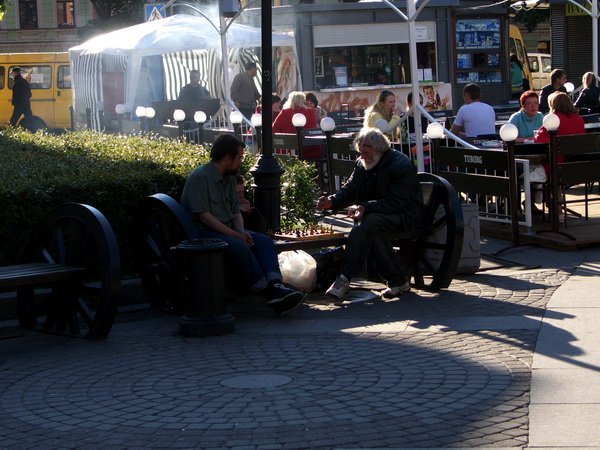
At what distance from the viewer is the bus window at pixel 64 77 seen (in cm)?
3572

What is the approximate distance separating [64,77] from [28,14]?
28.4 metres

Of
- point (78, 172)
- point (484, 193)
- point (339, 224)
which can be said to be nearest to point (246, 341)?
point (78, 172)

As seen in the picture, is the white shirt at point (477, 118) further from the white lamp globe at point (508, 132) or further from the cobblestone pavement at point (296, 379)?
the cobblestone pavement at point (296, 379)

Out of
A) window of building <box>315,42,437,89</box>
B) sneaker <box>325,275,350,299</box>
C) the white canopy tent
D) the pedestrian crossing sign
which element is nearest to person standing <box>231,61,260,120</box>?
the white canopy tent

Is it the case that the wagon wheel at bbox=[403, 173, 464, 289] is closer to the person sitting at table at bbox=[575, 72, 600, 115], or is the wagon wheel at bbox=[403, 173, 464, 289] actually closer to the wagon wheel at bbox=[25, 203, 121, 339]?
the wagon wheel at bbox=[25, 203, 121, 339]

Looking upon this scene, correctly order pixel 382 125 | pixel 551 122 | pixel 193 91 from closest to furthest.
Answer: pixel 551 122 → pixel 382 125 → pixel 193 91

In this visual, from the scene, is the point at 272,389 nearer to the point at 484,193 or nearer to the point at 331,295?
the point at 331,295

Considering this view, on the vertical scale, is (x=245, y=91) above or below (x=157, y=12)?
below

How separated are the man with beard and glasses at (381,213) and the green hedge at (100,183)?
1.18 meters

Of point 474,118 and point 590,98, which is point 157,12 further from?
point 474,118

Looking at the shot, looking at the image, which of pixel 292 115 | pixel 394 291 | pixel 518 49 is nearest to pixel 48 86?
pixel 518 49

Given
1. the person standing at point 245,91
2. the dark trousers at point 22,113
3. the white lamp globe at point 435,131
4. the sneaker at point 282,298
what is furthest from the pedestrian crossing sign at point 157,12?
the sneaker at point 282,298

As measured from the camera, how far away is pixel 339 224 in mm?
12852

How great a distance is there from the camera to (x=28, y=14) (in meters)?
62.4
